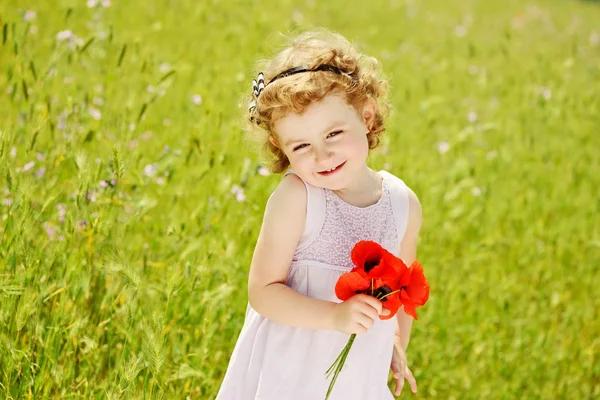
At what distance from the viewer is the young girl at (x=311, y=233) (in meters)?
1.68

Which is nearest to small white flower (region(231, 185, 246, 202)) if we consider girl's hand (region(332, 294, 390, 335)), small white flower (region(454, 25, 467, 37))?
girl's hand (region(332, 294, 390, 335))

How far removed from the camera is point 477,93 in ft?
19.9

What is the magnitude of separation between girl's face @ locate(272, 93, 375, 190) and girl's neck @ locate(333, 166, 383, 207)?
0.08 m

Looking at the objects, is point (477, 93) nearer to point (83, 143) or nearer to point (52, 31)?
point (52, 31)

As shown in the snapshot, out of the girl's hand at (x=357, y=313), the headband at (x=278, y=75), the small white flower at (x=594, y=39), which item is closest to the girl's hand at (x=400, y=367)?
the girl's hand at (x=357, y=313)

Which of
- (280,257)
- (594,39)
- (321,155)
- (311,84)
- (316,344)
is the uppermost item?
(594,39)

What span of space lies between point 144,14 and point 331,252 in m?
4.42

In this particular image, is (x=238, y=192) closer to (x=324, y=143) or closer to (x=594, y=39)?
(x=324, y=143)

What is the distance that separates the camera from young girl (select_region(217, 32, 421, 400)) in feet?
5.50

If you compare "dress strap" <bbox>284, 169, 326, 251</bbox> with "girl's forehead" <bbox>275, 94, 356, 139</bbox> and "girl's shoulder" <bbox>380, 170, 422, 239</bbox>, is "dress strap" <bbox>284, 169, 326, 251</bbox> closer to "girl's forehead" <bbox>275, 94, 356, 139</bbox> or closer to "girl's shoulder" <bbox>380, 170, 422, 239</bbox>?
"girl's forehead" <bbox>275, 94, 356, 139</bbox>

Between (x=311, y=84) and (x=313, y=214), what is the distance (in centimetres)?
30

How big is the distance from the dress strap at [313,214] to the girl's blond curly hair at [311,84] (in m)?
A: 0.16

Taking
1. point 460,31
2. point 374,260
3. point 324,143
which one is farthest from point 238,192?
point 460,31

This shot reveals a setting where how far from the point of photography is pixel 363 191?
184 cm
